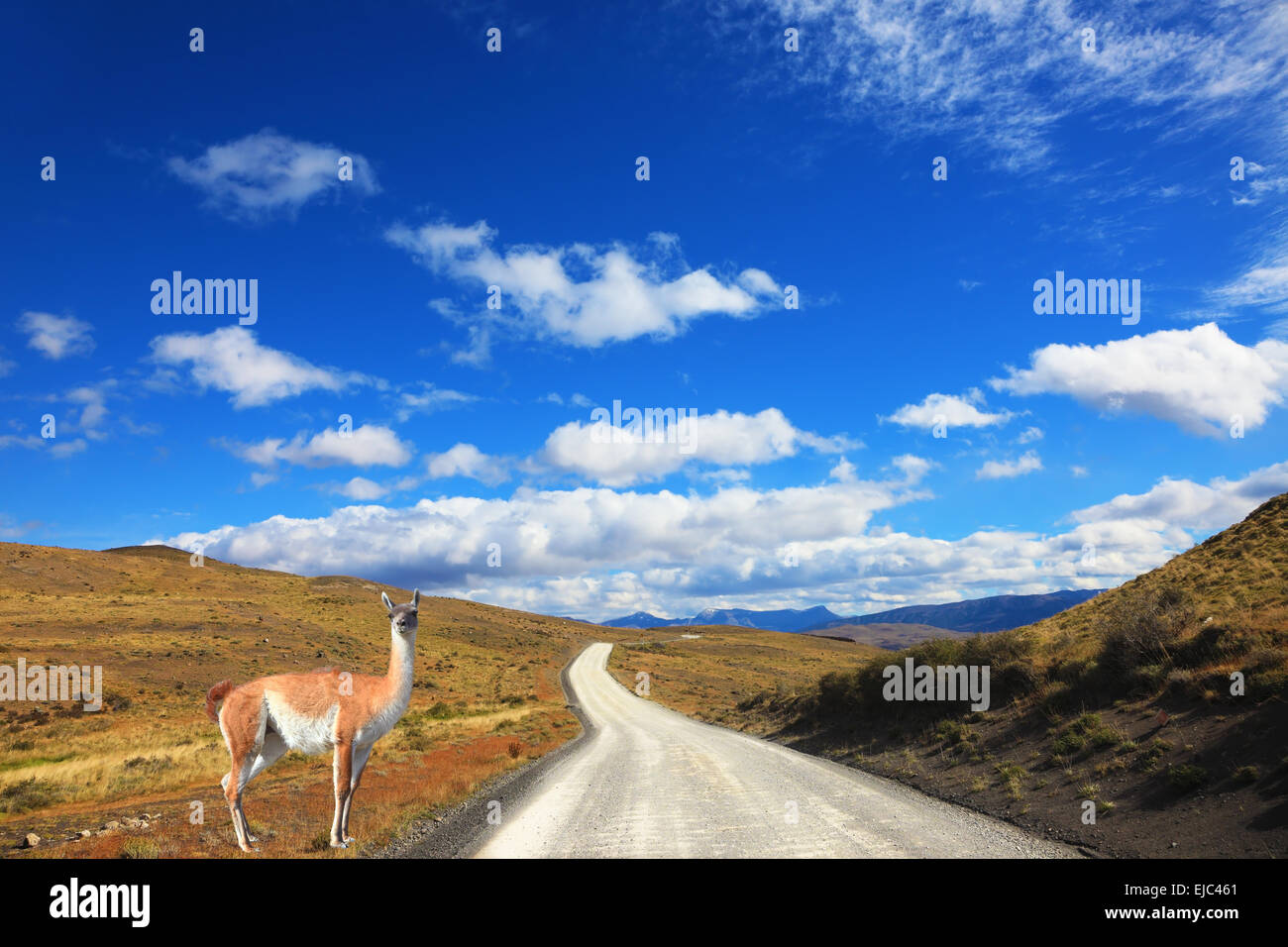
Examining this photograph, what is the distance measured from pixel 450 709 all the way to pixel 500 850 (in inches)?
1255

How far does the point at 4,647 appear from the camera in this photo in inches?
1818

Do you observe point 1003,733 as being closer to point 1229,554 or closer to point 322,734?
point 322,734

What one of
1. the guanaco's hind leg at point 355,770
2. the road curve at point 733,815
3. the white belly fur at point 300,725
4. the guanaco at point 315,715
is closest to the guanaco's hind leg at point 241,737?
the guanaco at point 315,715

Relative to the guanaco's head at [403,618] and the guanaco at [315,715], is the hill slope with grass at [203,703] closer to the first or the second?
the guanaco at [315,715]

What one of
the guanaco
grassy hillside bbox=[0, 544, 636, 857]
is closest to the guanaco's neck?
the guanaco

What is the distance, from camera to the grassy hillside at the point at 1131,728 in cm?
998

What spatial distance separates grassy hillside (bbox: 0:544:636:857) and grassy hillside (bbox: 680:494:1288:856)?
12.2m

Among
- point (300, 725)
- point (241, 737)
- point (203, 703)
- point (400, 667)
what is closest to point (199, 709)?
point (203, 703)

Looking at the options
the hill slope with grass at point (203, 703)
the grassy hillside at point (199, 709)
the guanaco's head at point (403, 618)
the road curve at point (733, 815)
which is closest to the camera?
the guanaco's head at point (403, 618)

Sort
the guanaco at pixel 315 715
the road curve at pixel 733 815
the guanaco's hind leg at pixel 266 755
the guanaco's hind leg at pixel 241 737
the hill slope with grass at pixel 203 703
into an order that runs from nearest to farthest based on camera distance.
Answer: the guanaco's hind leg at pixel 241 737 < the guanaco at pixel 315 715 < the guanaco's hind leg at pixel 266 755 < the road curve at pixel 733 815 < the hill slope with grass at pixel 203 703

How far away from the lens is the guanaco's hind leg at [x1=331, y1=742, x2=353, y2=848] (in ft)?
25.7

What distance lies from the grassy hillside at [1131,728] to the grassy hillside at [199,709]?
Answer: 12.2 metres
